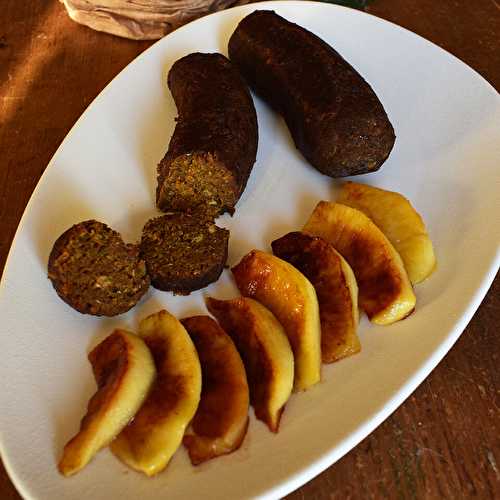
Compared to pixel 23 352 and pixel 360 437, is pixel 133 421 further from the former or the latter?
pixel 360 437

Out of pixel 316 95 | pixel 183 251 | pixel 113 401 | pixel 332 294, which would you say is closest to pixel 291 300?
pixel 332 294

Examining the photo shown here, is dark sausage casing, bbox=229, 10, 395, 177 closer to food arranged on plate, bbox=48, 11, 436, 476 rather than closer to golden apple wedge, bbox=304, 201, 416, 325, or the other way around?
food arranged on plate, bbox=48, 11, 436, 476

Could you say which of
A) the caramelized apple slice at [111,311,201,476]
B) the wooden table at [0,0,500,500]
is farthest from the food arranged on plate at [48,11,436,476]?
the wooden table at [0,0,500,500]

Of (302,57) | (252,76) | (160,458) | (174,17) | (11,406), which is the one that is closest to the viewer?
(160,458)

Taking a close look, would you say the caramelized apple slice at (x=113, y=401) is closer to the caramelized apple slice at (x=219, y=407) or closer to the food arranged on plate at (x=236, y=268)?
the food arranged on plate at (x=236, y=268)

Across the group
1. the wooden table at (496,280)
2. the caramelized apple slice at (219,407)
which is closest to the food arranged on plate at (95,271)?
the caramelized apple slice at (219,407)

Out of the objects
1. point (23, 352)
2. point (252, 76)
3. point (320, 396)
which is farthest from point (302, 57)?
point (23, 352)

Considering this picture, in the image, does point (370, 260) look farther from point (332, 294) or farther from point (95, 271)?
point (95, 271)
